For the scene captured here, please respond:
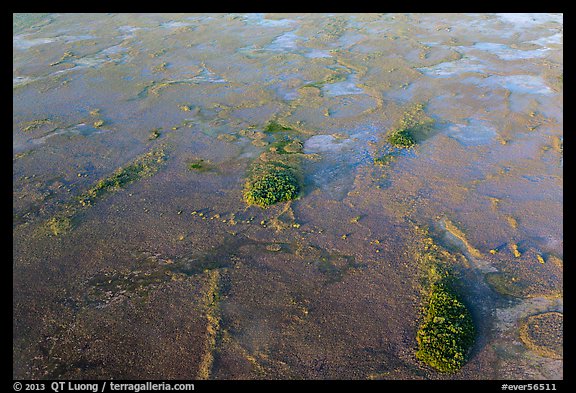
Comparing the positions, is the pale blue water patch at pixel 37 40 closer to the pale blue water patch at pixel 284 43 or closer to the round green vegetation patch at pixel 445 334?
the pale blue water patch at pixel 284 43

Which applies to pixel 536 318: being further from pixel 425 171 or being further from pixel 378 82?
pixel 378 82

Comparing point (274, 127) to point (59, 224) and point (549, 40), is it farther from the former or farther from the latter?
point (549, 40)

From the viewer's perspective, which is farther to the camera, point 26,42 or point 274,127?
point 26,42

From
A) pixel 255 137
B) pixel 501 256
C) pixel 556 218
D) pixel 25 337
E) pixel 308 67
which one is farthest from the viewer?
pixel 308 67

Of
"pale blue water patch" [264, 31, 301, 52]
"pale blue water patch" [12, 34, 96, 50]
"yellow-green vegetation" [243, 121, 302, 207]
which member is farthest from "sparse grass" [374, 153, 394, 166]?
"pale blue water patch" [12, 34, 96, 50]

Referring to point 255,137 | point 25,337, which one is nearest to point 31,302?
point 25,337

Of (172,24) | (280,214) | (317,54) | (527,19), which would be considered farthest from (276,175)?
(527,19)

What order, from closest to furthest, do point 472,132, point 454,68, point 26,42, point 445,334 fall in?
point 445,334
point 472,132
point 454,68
point 26,42
